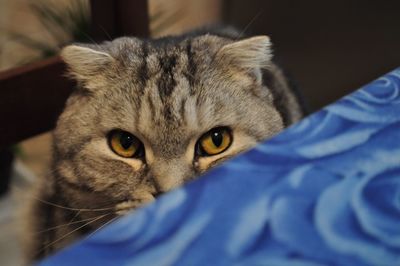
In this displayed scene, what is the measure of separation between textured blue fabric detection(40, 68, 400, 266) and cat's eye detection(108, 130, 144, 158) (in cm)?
40

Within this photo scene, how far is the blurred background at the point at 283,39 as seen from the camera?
1.41 m

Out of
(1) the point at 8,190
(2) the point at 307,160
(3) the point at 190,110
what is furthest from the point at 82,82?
(1) the point at 8,190

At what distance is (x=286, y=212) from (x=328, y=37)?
4.00 ft

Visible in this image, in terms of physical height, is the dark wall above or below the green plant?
below

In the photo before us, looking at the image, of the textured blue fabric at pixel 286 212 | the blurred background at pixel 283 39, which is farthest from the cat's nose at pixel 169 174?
the blurred background at pixel 283 39

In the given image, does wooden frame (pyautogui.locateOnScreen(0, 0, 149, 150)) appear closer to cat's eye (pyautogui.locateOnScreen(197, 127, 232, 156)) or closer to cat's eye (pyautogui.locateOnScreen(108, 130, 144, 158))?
cat's eye (pyautogui.locateOnScreen(108, 130, 144, 158))

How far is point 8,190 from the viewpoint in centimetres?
158

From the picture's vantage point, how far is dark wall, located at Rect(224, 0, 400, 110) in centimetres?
138

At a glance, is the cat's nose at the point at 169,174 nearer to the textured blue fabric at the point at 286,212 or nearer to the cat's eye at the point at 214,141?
the cat's eye at the point at 214,141

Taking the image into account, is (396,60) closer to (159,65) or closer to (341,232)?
(159,65)

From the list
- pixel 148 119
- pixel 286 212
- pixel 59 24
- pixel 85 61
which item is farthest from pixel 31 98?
pixel 286 212

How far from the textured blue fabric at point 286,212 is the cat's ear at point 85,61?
45 centimetres

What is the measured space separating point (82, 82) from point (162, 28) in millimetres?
909

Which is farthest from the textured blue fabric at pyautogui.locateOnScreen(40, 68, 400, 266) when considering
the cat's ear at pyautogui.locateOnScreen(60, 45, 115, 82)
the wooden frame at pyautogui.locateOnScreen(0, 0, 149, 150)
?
the wooden frame at pyautogui.locateOnScreen(0, 0, 149, 150)
